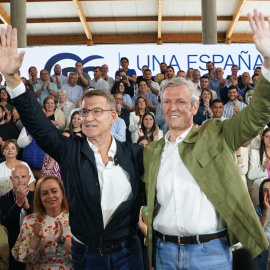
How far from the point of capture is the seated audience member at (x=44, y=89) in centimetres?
813

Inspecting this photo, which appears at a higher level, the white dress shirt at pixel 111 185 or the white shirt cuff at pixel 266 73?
the white shirt cuff at pixel 266 73

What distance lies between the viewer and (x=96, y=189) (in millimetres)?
2055

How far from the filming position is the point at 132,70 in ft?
30.9

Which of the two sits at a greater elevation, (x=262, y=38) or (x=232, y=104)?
(x=232, y=104)

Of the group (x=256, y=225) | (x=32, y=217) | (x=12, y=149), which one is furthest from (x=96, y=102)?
(x=12, y=149)

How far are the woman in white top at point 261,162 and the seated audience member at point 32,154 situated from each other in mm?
2724

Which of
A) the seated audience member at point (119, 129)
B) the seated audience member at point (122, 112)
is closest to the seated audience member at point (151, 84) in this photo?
the seated audience member at point (122, 112)

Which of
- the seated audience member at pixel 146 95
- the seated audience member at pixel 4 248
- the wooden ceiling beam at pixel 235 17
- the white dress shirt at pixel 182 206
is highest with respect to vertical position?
the wooden ceiling beam at pixel 235 17

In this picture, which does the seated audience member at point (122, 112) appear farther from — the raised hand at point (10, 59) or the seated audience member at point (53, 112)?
the raised hand at point (10, 59)

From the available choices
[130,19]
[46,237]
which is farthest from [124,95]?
[130,19]

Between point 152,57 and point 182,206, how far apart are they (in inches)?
318

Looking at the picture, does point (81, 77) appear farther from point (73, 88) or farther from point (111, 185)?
point (111, 185)

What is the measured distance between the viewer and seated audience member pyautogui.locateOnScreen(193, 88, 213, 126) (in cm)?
690

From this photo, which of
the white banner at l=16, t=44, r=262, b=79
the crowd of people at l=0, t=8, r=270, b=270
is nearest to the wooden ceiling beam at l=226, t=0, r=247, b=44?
the white banner at l=16, t=44, r=262, b=79
